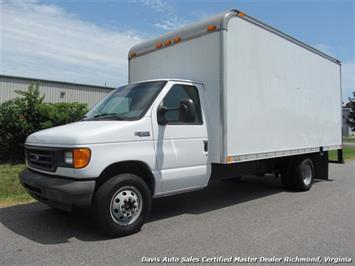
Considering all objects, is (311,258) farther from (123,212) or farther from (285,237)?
(123,212)

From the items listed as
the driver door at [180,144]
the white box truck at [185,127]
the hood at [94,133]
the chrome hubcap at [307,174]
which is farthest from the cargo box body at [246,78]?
the hood at [94,133]

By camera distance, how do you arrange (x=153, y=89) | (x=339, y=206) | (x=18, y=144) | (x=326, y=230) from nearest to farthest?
(x=326, y=230) → (x=153, y=89) → (x=339, y=206) → (x=18, y=144)

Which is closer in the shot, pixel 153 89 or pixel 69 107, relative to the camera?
pixel 153 89

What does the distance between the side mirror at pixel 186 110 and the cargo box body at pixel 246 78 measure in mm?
567

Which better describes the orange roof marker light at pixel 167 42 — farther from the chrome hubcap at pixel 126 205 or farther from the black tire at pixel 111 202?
the chrome hubcap at pixel 126 205

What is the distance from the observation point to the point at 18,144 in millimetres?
12375

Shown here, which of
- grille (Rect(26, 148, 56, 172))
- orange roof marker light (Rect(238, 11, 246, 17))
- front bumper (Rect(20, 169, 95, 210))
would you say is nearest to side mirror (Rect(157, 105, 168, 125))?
front bumper (Rect(20, 169, 95, 210))

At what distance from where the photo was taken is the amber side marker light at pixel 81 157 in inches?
170

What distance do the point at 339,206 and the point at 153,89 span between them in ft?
14.2

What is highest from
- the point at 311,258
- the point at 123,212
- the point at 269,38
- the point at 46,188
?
the point at 269,38

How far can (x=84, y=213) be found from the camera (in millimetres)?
5953

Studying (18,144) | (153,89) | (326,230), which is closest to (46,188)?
(153,89)

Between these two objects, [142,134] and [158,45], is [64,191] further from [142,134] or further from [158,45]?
[158,45]

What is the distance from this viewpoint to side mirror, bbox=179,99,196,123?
16.4 ft
